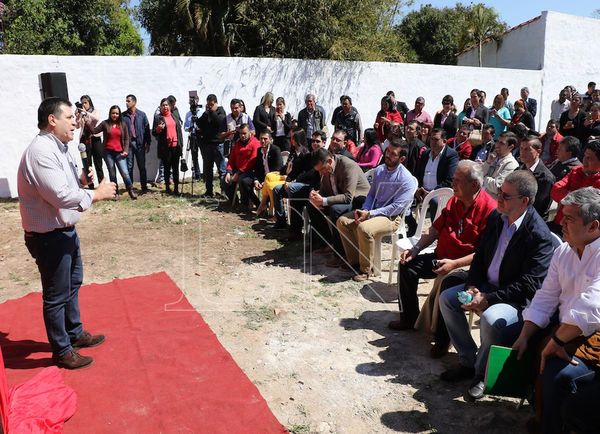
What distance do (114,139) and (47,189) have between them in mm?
5967

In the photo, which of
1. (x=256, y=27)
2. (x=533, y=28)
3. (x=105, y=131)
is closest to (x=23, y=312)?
(x=105, y=131)

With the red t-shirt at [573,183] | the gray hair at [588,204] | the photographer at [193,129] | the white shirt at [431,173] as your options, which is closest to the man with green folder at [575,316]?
the gray hair at [588,204]

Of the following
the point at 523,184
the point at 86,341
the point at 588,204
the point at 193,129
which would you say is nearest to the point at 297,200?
the point at 86,341

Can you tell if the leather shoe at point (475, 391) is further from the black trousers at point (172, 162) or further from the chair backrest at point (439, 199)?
the black trousers at point (172, 162)

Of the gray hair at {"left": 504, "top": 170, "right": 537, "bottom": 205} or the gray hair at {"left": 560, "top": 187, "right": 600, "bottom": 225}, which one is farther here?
the gray hair at {"left": 504, "top": 170, "right": 537, "bottom": 205}

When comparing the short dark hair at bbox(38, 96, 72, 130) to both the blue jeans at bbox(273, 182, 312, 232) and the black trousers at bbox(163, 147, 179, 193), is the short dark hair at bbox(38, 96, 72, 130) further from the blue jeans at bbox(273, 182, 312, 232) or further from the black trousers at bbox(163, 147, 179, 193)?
the black trousers at bbox(163, 147, 179, 193)

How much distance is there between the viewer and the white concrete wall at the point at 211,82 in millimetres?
9125

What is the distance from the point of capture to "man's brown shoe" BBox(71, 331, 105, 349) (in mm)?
3852

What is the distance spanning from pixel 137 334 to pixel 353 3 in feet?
41.4

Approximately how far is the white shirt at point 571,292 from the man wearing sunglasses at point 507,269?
0.20 metres

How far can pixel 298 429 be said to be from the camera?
118 inches

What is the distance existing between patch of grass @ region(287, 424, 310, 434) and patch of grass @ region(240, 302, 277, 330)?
1293 mm

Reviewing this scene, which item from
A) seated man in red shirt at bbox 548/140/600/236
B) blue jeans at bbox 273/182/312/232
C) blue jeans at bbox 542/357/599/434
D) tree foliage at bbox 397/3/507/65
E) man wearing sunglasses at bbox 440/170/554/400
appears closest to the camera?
blue jeans at bbox 542/357/599/434

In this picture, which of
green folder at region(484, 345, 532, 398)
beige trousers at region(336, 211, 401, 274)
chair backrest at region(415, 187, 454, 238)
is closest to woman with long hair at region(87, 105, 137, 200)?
beige trousers at region(336, 211, 401, 274)
